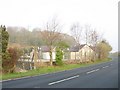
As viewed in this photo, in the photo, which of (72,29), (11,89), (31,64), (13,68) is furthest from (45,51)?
(11,89)

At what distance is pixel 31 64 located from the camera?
20.8 metres

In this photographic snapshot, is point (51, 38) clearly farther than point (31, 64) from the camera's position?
Yes

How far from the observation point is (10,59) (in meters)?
15.3

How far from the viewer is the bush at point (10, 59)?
14801mm

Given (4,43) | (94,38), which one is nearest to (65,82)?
(4,43)

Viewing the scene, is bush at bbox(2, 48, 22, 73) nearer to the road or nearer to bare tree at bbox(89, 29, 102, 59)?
the road

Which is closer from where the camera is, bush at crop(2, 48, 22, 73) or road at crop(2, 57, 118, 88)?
road at crop(2, 57, 118, 88)

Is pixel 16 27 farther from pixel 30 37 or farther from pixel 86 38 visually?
pixel 86 38

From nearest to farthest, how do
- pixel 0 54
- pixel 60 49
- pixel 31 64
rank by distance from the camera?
pixel 0 54
pixel 31 64
pixel 60 49

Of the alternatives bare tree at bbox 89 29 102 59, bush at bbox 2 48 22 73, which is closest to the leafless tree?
bare tree at bbox 89 29 102 59

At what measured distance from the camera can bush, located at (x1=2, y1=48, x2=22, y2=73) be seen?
48.6 ft

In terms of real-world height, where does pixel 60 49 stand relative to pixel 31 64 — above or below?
above

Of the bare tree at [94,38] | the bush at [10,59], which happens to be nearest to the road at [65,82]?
the bush at [10,59]

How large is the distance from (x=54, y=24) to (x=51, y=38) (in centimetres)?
257
